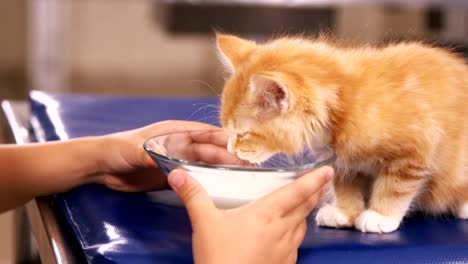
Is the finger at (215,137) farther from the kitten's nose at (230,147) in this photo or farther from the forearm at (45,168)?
the forearm at (45,168)

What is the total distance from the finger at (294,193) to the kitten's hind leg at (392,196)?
9.9 inches

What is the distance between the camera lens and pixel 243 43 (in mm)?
1237

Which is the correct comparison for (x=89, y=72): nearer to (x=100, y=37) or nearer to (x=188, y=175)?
(x=100, y=37)

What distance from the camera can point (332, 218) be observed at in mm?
1142

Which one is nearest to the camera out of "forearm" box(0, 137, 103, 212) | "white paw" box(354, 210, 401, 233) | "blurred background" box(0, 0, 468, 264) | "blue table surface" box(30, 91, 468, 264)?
"blue table surface" box(30, 91, 468, 264)

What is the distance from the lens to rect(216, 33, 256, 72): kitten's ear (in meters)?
1.19

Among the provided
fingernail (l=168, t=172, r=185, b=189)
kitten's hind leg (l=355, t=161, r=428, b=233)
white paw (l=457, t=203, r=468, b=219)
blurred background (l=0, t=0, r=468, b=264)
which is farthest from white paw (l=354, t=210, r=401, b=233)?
blurred background (l=0, t=0, r=468, b=264)

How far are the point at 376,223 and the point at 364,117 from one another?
0.55 feet

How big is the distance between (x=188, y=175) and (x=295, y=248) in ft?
0.56

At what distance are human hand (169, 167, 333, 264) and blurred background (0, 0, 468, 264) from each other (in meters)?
3.15

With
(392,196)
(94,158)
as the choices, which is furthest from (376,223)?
(94,158)

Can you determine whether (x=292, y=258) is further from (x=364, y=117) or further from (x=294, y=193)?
(x=364, y=117)

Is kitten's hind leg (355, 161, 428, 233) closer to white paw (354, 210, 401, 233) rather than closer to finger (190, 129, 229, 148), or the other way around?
white paw (354, 210, 401, 233)

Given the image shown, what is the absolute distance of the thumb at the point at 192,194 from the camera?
2.89 ft
